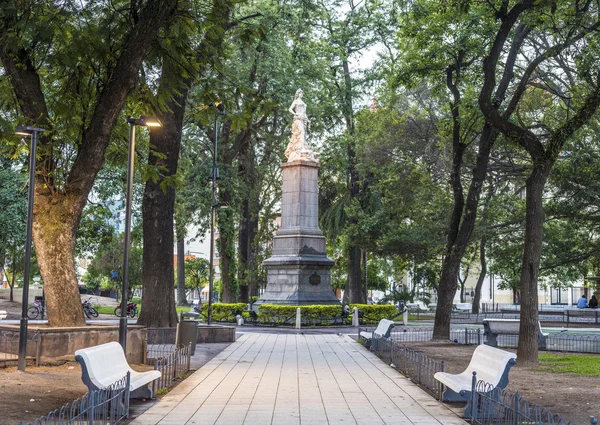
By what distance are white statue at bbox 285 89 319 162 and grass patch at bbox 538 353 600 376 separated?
631 inches

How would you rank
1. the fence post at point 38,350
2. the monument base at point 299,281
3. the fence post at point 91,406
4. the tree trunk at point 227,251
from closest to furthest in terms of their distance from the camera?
1. the fence post at point 91,406
2. the fence post at point 38,350
3. the monument base at point 299,281
4. the tree trunk at point 227,251

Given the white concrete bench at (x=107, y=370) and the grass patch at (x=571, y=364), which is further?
the grass patch at (x=571, y=364)

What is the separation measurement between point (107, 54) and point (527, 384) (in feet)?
31.2

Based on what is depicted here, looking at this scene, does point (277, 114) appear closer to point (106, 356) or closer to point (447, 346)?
point (447, 346)

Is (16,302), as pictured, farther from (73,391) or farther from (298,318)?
(73,391)

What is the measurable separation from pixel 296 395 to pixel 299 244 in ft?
68.0

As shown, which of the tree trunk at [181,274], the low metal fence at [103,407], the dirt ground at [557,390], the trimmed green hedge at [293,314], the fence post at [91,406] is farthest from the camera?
the tree trunk at [181,274]

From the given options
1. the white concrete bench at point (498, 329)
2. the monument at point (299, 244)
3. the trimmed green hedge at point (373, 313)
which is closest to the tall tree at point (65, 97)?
the white concrete bench at point (498, 329)

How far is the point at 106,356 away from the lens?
1005cm

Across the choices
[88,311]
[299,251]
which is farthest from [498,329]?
[88,311]

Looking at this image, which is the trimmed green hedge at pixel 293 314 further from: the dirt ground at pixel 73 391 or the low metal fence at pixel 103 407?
the low metal fence at pixel 103 407

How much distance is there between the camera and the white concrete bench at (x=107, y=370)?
8.96 metres

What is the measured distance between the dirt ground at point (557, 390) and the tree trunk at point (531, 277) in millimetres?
642

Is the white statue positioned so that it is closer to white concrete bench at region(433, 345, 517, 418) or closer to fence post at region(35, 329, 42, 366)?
fence post at region(35, 329, 42, 366)
